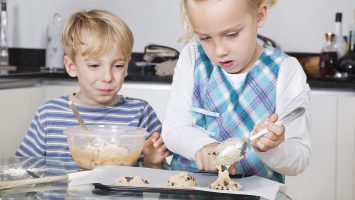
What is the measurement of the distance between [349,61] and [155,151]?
175 centimetres

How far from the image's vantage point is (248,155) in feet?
5.48

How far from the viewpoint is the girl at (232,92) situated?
1.44 meters

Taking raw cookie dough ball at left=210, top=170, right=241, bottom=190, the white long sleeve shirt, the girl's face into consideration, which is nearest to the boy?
the white long sleeve shirt

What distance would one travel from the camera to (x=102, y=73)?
1.92 m

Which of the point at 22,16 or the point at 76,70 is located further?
the point at 22,16

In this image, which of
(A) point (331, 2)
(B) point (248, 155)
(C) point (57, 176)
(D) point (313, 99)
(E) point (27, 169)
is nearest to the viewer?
(C) point (57, 176)

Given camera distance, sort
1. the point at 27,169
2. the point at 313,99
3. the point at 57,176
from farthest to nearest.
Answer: the point at 313,99
the point at 27,169
the point at 57,176

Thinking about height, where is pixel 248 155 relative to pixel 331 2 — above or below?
below

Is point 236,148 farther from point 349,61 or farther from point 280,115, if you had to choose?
point 349,61

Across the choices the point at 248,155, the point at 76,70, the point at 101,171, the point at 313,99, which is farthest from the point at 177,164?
the point at 313,99

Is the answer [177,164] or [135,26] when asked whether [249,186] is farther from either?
[135,26]

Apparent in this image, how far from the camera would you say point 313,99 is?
2.96 meters

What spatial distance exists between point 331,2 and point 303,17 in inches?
6.1

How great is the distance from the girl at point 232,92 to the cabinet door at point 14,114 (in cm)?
126
